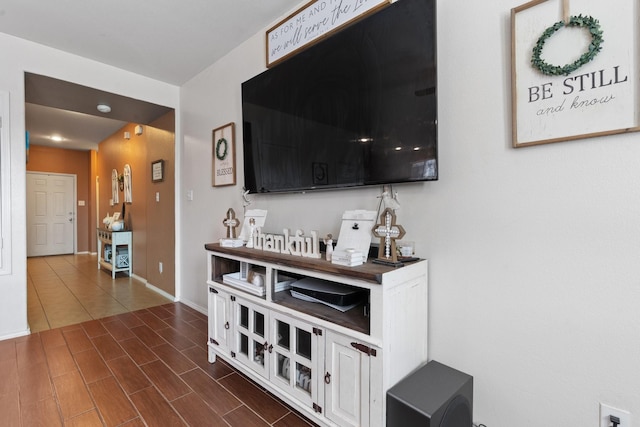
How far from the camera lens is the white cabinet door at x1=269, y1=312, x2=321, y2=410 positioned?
54.2 inches

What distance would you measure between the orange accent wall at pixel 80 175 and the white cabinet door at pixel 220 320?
261 inches

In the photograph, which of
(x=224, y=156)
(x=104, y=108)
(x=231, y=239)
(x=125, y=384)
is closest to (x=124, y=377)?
(x=125, y=384)

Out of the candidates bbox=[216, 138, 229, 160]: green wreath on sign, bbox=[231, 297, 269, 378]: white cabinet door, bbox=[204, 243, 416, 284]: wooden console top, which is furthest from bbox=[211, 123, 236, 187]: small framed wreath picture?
bbox=[231, 297, 269, 378]: white cabinet door

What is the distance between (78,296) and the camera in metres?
3.51

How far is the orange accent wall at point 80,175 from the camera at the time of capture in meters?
6.61

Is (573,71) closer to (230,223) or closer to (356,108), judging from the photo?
(356,108)

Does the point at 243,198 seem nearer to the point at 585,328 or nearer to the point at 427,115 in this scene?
the point at 427,115

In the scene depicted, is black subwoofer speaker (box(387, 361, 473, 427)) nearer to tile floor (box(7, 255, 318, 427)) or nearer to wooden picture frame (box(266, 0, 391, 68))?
tile floor (box(7, 255, 318, 427))

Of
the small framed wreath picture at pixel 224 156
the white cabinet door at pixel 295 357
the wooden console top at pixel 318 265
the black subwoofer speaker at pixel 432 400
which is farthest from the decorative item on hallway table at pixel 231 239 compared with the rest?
the black subwoofer speaker at pixel 432 400

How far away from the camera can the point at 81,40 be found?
2414 millimetres

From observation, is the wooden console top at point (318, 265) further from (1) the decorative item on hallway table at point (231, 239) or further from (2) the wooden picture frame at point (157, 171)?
(2) the wooden picture frame at point (157, 171)

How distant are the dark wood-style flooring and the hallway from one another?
0.37m

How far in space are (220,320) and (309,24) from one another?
1.95m

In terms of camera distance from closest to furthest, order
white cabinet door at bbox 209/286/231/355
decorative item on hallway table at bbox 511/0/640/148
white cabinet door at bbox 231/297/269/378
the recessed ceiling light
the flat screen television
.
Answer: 1. decorative item on hallway table at bbox 511/0/640/148
2. the flat screen television
3. white cabinet door at bbox 231/297/269/378
4. white cabinet door at bbox 209/286/231/355
5. the recessed ceiling light
